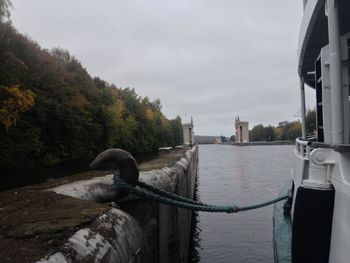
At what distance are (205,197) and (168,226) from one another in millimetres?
18566

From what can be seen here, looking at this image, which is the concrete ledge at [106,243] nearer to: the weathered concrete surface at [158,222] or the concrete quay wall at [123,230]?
the concrete quay wall at [123,230]

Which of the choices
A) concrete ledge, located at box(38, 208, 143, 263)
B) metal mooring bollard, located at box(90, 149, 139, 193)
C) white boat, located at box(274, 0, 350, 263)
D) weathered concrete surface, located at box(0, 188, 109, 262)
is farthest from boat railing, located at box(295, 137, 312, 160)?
weathered concrete surface, located at box(0, 188, 109, 262)

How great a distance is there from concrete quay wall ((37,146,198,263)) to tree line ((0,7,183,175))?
682 inches

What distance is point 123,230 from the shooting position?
5586 mm

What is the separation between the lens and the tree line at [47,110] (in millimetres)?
25406

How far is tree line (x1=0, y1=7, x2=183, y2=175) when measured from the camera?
83.4ft

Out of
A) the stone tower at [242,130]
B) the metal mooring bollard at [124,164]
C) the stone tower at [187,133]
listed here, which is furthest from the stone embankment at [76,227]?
the stone tower at [242,130]

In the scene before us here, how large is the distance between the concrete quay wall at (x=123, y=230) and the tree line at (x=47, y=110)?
17.3 meters

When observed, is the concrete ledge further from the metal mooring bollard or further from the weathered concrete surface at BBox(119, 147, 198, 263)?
the weathered concrete surface at BBox(119, 147, 198, 263)

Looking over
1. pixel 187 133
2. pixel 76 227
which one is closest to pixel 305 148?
pixel 76 227

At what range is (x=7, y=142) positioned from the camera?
2589 centimetres

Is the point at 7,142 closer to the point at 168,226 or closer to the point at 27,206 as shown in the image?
the point at 168,226

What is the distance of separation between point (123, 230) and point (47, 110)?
93.5 ft

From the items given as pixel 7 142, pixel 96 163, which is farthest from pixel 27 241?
pixel 7 142
